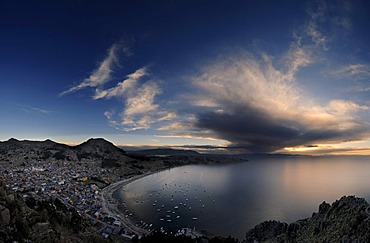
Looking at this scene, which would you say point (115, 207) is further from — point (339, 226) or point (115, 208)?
point (339, 226)

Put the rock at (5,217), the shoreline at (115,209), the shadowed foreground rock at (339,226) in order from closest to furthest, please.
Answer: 1. the rock at (5,217)
2. the shadowed foreground rock at (339,226)
3. the shoreline at (115,209)

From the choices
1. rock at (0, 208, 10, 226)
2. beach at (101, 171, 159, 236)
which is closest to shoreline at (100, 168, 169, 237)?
beach at (101, 171, 159, 236)

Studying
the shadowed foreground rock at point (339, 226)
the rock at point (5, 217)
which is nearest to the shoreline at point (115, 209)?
the shadowed foreground rock at point (339, 226)

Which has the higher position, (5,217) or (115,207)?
(5,217)

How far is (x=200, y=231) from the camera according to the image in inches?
2450

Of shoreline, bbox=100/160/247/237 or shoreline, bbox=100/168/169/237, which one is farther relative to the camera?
shoreline, bbox=100/168/169/237

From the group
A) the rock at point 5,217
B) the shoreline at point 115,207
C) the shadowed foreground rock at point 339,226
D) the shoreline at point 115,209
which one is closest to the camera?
the rock at point 5,217

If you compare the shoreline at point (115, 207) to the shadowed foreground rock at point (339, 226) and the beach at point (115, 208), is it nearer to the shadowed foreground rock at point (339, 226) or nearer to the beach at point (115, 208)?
the beach at point (115, 208)

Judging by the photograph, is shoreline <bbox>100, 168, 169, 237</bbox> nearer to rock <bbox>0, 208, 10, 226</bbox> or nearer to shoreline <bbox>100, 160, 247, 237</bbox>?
shoreline <bbox>100, 160, 247, 237</bbox>

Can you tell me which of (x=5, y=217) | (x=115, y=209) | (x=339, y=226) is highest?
(x=5, y=217)

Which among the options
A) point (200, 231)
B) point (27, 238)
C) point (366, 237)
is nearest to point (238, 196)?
point (200, 231)

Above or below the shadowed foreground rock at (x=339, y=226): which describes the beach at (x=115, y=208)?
below

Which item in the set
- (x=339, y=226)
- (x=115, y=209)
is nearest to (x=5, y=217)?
(x=339, y=226)

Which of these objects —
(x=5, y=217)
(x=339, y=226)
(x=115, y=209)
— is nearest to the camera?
(x=5, y=217)
